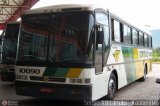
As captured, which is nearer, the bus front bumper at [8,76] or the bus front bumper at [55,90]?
the bus front bumper at [55,90]

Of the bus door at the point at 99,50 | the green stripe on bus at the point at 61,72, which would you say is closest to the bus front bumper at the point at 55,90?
the green stripe on bus at the point at 61,72

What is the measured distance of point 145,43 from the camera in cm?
1622

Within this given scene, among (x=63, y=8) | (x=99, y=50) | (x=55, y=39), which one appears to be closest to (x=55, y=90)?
(x=55, y=39)

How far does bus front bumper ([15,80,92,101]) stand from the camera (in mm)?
7648

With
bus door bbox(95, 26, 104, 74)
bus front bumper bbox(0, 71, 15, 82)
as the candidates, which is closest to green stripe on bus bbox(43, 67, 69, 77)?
bus door bbox(95, 26, 104, 74)

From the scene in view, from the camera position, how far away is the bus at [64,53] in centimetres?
772

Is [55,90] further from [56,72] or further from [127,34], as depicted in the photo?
[127,34]

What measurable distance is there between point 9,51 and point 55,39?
616cm

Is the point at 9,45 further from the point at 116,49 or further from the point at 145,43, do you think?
the point at 145,43

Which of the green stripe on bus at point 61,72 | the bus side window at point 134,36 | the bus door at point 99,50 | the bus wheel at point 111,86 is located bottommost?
the bus wheel at point 111,86

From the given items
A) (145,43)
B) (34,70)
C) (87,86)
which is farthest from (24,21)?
(145,43)

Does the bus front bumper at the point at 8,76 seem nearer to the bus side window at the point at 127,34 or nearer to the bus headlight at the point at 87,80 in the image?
the bus side window at the point at 127,34

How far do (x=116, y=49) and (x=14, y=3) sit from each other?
18021mm

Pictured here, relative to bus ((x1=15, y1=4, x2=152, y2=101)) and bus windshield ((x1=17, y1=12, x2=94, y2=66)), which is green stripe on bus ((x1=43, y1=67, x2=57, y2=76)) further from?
bus windshield ((x1=17, y1=12, x2=94, y2=66))
